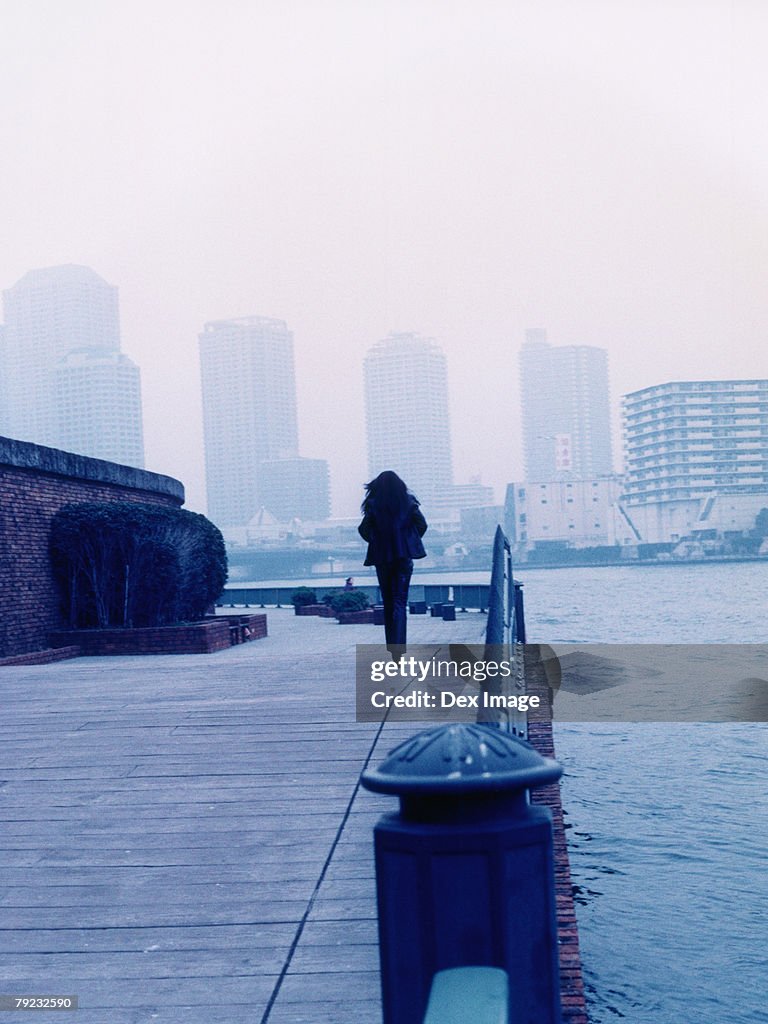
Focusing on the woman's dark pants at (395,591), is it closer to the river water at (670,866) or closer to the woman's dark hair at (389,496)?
the woman's dark hair at (389,496)

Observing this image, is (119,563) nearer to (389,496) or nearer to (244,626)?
(244,626)

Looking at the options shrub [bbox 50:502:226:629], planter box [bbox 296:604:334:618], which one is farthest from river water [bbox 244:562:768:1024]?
shrub [bbox 50:502:226:629]

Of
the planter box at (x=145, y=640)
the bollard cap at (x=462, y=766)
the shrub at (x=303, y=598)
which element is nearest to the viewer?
the bollard cap at (x=462, y=766)

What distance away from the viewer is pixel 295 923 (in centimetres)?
442

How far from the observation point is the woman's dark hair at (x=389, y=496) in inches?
408

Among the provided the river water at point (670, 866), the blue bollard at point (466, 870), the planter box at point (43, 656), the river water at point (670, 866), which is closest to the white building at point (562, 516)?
A: the river water at point (670, 866)

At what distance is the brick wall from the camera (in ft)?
50.8

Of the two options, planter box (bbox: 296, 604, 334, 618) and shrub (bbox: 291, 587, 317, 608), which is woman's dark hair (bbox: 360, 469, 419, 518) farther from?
shrub (bbox: 291, 587, 317, 608)

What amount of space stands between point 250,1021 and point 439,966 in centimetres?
146

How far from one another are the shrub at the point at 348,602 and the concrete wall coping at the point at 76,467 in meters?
4.64

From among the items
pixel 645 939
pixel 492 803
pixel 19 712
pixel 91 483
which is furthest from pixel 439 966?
pixel 91 483

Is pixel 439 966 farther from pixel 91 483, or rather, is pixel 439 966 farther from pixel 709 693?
pixel 709 693

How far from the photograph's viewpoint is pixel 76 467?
58.9 feet

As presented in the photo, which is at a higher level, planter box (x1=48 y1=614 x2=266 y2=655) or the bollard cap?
the bollard cap
